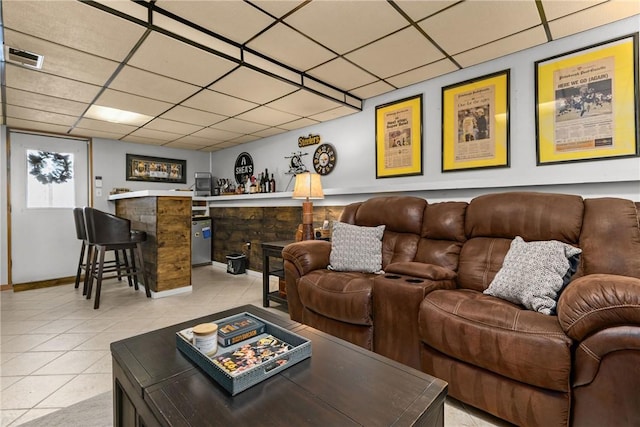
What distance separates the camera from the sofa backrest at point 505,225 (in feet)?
6.09

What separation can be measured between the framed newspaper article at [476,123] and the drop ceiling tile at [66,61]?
291 cm

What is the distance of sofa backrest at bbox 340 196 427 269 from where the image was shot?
8.41 ft

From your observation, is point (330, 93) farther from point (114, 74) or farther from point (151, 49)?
point (114, 74)

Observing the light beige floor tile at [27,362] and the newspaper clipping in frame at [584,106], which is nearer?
the light beige floor tile at [27,362]

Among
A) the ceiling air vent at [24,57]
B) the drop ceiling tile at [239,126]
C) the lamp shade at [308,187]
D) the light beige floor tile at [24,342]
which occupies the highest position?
the drop ceiling tile at [239,126]

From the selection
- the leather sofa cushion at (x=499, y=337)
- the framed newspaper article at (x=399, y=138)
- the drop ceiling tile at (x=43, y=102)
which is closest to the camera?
the leather sofa cushion at (x=499, y=337)

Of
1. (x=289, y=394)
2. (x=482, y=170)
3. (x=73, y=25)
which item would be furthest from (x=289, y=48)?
(x=289, y=394)

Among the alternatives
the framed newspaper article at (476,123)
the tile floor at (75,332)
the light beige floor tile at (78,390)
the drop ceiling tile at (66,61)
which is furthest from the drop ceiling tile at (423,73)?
the light beige floor tile at (78,390)

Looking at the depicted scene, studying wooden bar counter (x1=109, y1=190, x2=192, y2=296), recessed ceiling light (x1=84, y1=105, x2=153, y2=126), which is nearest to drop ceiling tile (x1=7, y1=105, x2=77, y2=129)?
recessed ceiling light (x1=84, y1=105, x2=153, y2=126)

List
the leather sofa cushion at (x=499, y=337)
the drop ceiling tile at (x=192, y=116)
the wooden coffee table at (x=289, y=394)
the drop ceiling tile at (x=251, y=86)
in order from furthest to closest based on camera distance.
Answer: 1. the drop ceiling tile at (x=192, y=116)
2. the drop ceiling tile at (x=251, y=86)
3. the leather sofa cushion at (x=499, y=337)
4. the wooden coffee table at (x=289, y=394)

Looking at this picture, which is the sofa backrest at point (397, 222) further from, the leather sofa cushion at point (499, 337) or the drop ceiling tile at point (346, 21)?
the drop ceiling tile at point (346, 21)

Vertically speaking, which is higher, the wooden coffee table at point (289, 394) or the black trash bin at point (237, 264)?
the wooden coffee table at point (289, 394)

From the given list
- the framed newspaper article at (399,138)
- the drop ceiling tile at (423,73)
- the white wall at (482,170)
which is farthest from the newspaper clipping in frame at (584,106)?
the framed newspaper article at (399,138)

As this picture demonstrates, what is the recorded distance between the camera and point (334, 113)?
12.0 feet
